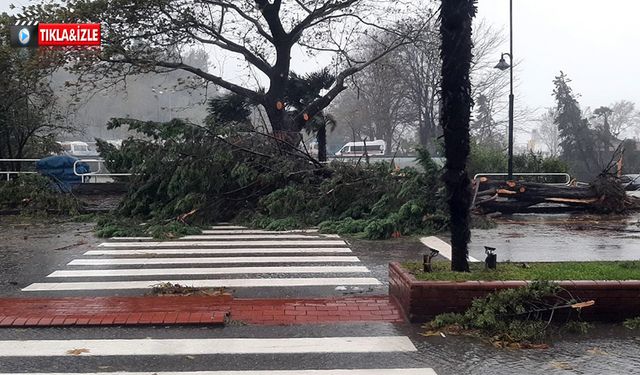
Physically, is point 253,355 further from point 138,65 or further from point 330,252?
point 138,65

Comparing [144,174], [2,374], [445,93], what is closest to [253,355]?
[2,374]

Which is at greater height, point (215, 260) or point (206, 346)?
point (215, 260)

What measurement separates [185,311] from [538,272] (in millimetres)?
4193

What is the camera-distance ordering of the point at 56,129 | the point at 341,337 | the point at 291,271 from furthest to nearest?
the point at 56,129
the point at 291,271
the point at 341,337

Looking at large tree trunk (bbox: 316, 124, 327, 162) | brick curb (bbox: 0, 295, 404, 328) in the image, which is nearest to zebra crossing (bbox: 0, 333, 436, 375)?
brick curb (bbox: 0, 295, 404, 328)

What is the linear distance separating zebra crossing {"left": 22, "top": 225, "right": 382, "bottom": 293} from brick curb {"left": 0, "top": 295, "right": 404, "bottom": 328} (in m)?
0.92

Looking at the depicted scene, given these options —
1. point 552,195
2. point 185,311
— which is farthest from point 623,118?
point 185,311

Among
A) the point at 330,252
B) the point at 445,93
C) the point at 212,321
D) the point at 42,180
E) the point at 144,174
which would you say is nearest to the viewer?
the point at 212,321

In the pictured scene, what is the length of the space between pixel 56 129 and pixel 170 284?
21.3 metres

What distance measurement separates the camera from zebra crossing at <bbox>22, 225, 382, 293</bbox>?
948 centimetres

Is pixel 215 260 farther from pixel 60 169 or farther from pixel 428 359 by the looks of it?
pixel 60 169

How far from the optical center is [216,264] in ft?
36.4

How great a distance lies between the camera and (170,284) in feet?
29.8

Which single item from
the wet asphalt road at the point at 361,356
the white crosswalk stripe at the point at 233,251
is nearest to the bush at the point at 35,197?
the white crosswalk stripe at the point at 233,251
